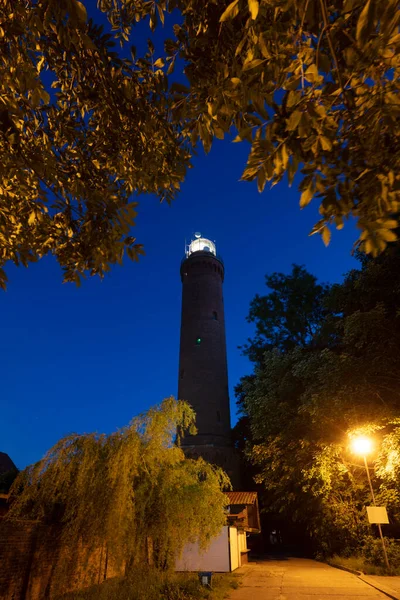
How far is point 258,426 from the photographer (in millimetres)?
20969

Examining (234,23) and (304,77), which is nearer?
(304,77)

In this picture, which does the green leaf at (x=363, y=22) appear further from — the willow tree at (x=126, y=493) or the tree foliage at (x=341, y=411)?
the tree foliage at (x=341, y=411)

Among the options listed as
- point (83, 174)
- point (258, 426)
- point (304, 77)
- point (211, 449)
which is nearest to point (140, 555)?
point (83, 174)

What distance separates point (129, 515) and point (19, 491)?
2.87m

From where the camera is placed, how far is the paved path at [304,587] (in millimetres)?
11154

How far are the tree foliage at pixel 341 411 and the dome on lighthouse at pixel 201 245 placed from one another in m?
23.0

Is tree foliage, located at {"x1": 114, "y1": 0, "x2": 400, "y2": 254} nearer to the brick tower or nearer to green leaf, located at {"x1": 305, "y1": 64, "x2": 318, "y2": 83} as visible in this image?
green leaf, located at {"x1": 305, "y1": 64, "x2": 318, "y2": 83}

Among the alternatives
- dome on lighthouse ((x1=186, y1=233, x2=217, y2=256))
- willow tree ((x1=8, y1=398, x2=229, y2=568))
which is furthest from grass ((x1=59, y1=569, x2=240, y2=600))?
dome on lighthouse ((x1=186, y1=233, x2=217, y2=256))

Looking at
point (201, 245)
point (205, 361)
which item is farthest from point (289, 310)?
point (201, 245)

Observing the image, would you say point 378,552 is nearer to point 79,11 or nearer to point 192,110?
point 192,110

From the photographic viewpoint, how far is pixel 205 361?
33.1 m

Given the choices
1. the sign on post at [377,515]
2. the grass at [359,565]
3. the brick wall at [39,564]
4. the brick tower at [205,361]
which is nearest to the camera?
the brick wall at [39,564]

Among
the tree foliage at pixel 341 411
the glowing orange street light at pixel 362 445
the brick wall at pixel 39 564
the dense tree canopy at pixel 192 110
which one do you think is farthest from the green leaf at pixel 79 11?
the glowing orange street light at pixel 362 445

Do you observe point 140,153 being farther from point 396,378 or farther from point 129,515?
point 396,378
